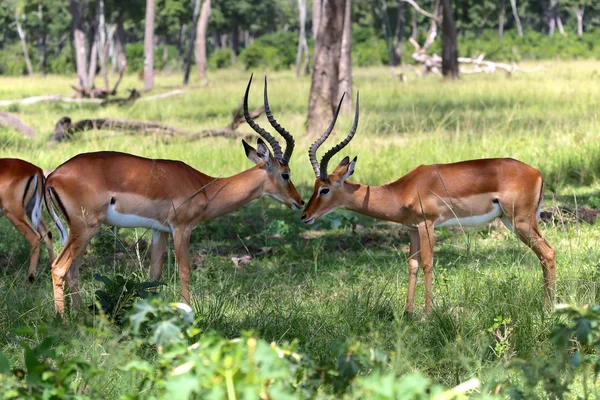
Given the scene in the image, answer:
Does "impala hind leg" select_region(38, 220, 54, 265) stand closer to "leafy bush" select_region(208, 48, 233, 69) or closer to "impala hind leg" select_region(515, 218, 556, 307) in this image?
"impala hind leg" select_region(515, 218, 556, 307)

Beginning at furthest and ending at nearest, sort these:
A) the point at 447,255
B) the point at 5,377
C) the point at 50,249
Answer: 1. the point at 447,255
2. the point at 50,249
3. the point at 5,377

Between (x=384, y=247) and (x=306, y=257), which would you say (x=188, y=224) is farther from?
(x=384, y=247)


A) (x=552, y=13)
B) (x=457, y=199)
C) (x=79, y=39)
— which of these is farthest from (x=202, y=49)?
(x=552, y=13)

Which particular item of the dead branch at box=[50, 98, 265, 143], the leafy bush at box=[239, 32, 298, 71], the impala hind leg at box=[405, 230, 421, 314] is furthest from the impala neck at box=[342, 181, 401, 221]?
the leafy bush at box=[239, 32, 298, 71]

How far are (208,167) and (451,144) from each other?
261cm

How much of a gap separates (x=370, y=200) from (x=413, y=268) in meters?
0.46

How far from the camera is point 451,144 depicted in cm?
905

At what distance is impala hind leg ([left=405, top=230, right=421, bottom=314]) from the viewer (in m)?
4.48

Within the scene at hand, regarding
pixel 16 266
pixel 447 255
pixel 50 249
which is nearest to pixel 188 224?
pixel 50 249

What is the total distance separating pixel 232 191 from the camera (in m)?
4.97

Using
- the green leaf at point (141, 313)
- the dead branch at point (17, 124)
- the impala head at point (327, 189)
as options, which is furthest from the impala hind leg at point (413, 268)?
the dead branch at point (17, 124)

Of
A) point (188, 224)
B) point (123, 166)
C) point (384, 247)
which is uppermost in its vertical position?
point (123, 166)

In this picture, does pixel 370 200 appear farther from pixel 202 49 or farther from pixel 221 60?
pixel 221 60

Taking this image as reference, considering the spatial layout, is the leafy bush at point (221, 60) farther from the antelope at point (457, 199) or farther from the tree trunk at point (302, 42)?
the antelope at point (457, 199)
